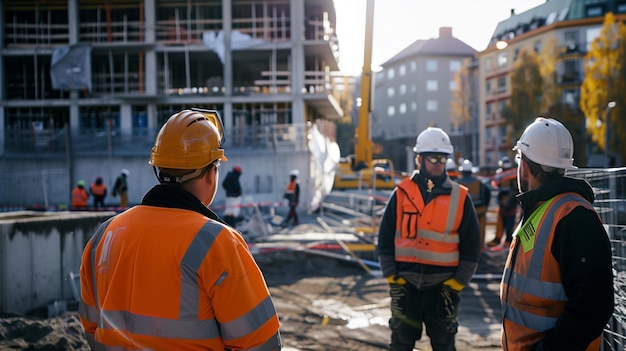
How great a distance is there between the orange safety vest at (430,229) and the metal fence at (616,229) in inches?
43.7

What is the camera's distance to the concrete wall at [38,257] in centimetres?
705

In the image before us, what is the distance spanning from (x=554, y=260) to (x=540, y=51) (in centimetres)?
5299

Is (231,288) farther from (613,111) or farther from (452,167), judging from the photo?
(613,111)

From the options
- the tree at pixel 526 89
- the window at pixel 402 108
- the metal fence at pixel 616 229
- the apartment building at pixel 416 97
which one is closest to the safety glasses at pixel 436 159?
the metal fence at pixel 616 229

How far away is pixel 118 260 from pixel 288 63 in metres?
35.9

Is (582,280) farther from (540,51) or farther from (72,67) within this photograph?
(540,51)

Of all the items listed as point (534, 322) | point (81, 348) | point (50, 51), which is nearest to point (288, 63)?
point (50, 51)

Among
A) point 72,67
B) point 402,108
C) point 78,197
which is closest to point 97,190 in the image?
point 78,197

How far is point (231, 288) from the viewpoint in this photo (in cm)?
206

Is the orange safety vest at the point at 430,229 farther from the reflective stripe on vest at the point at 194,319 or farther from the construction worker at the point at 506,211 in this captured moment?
the construction worker at the point at 506,211

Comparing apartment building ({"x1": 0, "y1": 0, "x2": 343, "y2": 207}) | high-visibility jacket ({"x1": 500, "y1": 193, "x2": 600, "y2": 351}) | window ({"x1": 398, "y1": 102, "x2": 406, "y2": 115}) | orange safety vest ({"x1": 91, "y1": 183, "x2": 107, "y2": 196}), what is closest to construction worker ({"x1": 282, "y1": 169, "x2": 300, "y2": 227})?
orange safety vest ({"x1": 91, "y1": 183, "x2": 107, "y2": 196})

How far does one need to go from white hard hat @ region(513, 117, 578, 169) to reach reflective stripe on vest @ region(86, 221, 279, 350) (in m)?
1.76

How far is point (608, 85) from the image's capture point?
3812 cm

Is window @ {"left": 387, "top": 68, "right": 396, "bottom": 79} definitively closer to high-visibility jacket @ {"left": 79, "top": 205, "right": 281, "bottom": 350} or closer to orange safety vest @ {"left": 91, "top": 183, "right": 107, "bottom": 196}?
orange safety vest @ {"left": 91, "top": 183, "right": 107, "bottom": 196}
